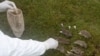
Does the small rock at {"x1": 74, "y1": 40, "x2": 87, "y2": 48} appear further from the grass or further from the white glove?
the white glove

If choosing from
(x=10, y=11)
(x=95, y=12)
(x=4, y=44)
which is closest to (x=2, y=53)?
(x=4, y=44)

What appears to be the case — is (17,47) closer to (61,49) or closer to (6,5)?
(61,49)

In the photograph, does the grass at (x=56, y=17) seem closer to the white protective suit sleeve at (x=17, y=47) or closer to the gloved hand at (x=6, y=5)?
the gloved hand at (x=6, y=5)

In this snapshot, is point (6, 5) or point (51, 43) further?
point (6, 5)

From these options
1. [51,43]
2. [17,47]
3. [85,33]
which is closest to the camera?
[17,47]

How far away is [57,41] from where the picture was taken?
2768mm

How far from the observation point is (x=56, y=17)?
3.08 metres

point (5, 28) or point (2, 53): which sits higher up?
point (2, 53)

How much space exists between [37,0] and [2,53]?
1.36 meters

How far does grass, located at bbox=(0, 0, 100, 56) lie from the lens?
292 cm

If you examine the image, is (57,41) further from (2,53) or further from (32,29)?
(2,53)

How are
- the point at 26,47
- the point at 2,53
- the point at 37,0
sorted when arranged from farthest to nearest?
the point at 37,0 < the point at 26,47 < the point at 2,53

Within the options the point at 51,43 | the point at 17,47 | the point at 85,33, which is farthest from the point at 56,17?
the point at 17,47

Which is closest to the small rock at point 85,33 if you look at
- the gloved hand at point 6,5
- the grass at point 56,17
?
the grass at point 56,17
